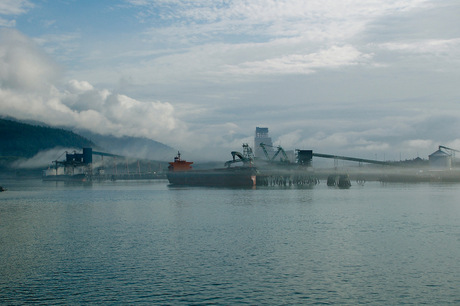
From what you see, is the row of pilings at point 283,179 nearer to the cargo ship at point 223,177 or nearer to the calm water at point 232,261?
the cargo ship at point 223,177

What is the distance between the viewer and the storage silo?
156 metres

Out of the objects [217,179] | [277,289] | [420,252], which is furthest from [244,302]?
[217,179]

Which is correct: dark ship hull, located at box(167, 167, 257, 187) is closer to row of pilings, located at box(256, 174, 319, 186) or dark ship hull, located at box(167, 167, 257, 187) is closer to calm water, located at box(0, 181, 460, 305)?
row of pilings, located at box(256, 174, 319, 186)

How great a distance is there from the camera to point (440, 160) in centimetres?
15625

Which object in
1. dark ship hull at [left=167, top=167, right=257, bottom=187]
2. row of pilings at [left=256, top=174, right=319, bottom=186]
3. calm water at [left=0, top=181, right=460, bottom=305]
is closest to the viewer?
calm water at [left=0, top=181, right=460, bottom=305]

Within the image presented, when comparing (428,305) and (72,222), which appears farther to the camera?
(72,222)

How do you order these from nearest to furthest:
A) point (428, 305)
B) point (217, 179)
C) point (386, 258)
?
1. point (428, 305)
2. point (386, 258)
3. point (217, 179)

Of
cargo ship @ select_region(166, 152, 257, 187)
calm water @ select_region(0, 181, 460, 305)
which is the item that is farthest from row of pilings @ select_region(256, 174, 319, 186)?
calm water @ select_region(0, 181, 460, 305)

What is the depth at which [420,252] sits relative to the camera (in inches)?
969

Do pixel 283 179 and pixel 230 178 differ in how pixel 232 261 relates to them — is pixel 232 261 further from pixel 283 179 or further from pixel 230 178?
pixel 283 179

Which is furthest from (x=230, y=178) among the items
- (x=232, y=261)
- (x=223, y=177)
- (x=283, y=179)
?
(x=232, y=261)

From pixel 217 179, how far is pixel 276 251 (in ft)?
321

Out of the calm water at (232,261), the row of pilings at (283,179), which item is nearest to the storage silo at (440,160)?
the row of pilings at (283,179)

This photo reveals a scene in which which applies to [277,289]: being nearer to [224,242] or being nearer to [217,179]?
[224,242]
